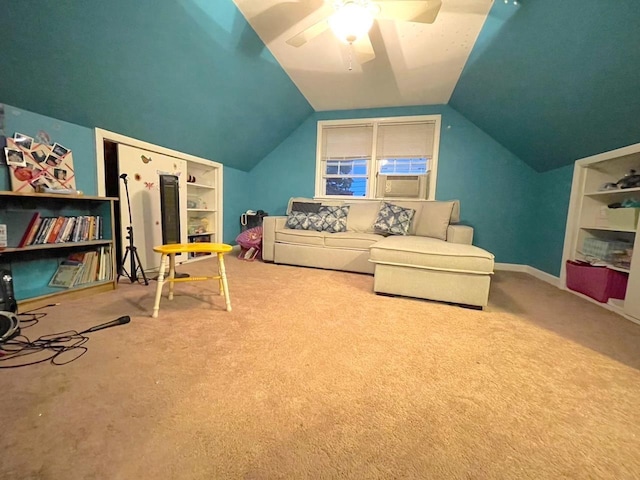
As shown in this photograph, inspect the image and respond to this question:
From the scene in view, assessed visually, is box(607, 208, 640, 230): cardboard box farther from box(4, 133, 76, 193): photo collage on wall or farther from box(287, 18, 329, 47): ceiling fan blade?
box(4, 133, 76, 193): photo collage on wall

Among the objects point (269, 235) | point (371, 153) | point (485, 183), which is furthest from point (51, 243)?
point (485, 183)

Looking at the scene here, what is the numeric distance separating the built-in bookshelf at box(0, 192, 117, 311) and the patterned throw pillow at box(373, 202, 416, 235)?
2.87 metres

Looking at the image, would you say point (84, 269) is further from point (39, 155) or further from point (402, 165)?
point (402, 165)

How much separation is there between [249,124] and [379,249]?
8.39ft

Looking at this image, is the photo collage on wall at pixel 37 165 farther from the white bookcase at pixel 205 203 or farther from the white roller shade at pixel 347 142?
the white roller shade at pixel 347 142

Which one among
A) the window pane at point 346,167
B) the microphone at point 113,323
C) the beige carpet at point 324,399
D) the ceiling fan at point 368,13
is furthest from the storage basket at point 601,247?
the microphone at point 113,323

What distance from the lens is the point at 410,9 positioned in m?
1.58

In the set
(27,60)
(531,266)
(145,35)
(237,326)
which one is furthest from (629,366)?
(27,60)

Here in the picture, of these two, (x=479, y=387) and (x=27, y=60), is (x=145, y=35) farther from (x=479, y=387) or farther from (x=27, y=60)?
(x=479, y=387)

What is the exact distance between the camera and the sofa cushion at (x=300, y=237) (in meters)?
3.27

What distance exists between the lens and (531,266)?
3482mm

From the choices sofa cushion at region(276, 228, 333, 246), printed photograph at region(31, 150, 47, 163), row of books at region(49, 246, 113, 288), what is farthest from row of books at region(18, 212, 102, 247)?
sofa cushion at region(276, 228, 333, 246)

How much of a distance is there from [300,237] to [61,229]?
2.20 metres

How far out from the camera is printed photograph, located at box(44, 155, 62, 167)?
198 centimetres
